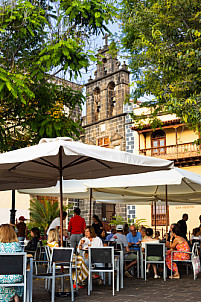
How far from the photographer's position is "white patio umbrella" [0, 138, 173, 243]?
555 centimetres

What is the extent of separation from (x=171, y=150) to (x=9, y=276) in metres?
20.3

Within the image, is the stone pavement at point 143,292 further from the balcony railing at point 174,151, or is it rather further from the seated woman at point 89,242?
the balcony railing at point 174,151

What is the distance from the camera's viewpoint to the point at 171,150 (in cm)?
2453

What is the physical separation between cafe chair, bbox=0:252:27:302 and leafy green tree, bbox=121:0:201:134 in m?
5.67

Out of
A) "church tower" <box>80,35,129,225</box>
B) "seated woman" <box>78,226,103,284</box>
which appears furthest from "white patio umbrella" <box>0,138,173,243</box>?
"church tower" <box>80,35,129,225</box>

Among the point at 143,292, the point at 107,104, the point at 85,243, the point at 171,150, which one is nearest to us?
the point at 143,292

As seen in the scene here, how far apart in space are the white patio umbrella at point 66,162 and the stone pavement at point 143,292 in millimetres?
1567

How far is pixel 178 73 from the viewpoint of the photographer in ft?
34.8

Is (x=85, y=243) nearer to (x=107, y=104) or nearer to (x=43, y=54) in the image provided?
(x=43, y=54)

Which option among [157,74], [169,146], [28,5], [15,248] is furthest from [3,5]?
[169,146]

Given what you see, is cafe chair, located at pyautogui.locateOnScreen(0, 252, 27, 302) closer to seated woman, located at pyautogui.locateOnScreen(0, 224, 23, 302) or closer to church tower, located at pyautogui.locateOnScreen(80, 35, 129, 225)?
seated woman, located at pyautogui.locateOnScreen(0, 224, 23, 302)

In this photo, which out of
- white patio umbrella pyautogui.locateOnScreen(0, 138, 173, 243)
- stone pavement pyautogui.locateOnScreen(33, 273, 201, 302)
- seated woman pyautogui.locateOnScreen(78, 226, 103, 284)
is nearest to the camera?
white patio umbrella pyautogui.locateOnScreen(0, 138, 173, 243)

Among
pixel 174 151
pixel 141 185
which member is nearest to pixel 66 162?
pixel 141 185

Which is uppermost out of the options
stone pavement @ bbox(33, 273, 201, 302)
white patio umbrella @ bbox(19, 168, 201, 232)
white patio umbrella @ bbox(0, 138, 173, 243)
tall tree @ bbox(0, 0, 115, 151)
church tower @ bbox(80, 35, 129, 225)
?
church tower @ bbox(80, 35, 129, 225)
